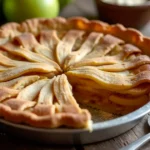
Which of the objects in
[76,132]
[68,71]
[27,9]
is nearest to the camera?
[76,132]

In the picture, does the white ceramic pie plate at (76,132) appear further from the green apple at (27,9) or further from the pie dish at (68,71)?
the green apple at (27,9)

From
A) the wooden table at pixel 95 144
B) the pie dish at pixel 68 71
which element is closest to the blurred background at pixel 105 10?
the pie dish at pixel 68 71

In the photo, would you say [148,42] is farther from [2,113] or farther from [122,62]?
[2,113]

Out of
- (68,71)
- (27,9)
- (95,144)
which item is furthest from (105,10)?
(95,144)

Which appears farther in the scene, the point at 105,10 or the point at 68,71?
the point at 105,10

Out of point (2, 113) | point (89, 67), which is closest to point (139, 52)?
point (89, 67)

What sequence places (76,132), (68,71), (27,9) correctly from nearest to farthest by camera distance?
(76,132) < (68,71) < (27,9)

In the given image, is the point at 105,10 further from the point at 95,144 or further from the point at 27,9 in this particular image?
the point at 95,144
